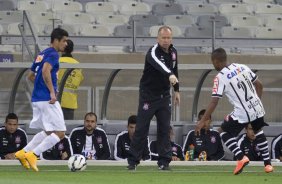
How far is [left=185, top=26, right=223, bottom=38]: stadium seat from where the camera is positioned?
867 inches

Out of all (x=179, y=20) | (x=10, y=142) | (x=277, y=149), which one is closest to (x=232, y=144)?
(x=277, y=149)

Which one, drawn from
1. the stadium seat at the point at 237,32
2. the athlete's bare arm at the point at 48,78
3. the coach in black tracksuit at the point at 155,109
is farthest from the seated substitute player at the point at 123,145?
the stadium seat at the point at 237,32

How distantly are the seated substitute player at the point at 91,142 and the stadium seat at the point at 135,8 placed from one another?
9000 millimetres

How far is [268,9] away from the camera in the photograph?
25.2 metres

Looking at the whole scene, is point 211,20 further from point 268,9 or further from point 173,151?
point 173,151

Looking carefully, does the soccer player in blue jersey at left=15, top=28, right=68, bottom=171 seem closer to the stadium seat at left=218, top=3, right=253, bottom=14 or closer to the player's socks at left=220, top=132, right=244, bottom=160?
the player's socks at left=220, top=132, right=244, bottom=160

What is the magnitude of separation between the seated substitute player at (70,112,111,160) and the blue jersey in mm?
2852

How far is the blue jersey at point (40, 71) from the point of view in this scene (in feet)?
42.5

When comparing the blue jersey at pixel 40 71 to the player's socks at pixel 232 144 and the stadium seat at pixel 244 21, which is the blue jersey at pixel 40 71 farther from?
the stadium seat at pixel 244 21

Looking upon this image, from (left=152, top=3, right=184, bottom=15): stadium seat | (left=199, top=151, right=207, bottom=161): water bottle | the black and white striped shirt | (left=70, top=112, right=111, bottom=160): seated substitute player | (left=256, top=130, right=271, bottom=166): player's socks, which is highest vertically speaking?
(left=152, top=3, right=184, bottom=15): stadium seat

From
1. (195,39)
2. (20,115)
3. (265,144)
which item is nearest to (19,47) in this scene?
(20,115)

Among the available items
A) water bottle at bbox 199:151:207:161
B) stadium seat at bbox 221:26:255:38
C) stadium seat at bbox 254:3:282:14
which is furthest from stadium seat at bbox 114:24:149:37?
water bottle at bbox 199:151:207:161

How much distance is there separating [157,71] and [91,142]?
343cm

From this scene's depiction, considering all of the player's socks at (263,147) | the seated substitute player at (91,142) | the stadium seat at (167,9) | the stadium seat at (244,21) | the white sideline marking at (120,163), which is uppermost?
the stadium seat at (167,9)
